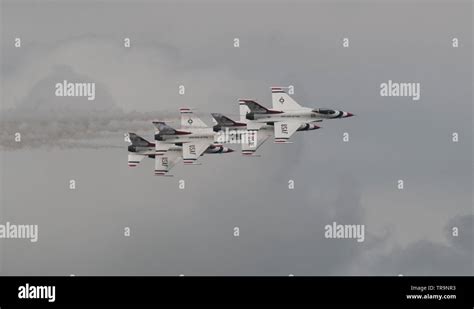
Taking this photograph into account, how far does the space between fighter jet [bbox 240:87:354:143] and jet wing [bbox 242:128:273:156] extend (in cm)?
27

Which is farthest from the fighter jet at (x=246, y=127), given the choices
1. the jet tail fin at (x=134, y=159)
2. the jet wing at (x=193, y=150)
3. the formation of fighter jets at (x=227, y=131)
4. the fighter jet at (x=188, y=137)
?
the jet tail fin at (x=134, y=159)

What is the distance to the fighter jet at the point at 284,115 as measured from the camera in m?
43.5

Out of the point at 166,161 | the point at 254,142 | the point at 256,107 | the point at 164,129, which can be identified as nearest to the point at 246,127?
the point at 254,142

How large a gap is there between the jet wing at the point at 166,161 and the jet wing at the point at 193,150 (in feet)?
2.60

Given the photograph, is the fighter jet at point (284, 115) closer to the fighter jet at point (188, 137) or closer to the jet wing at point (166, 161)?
the fighter jet at point (188, 137)

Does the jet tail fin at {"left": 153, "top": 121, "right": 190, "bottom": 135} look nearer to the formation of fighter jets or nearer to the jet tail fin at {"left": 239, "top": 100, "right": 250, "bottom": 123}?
the formation of fighter jets

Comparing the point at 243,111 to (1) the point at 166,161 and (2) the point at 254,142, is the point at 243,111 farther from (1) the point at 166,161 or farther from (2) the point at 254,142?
(1) the point at 166,161

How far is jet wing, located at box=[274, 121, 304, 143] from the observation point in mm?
43312

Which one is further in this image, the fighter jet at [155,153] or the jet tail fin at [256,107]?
the fighter jet at [155,153]
